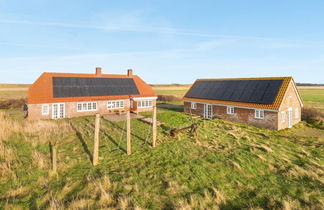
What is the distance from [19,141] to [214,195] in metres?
15.2

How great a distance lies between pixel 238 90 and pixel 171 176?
20.6m

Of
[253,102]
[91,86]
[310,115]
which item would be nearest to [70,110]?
[91,86]

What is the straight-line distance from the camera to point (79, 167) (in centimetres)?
988

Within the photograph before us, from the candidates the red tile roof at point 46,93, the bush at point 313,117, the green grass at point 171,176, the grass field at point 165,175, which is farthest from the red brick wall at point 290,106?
the red tile roof at point 46,93

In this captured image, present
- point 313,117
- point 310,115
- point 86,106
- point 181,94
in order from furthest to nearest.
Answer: point 181,94 → point 86,106 → point 310,115 → point 313,117

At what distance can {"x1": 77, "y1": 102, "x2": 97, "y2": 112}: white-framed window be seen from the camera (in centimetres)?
2675

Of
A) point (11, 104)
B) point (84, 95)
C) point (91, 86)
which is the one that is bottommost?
point (11, 104)

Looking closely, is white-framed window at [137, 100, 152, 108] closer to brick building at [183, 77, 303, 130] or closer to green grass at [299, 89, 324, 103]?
brick building at [183, 77, 303, 130]

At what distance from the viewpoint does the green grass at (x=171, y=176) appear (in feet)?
23.2

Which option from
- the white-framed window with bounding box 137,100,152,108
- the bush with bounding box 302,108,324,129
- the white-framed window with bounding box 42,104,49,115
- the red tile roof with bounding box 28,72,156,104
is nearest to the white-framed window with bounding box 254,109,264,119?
the bush with bounding box 302,108,324,129

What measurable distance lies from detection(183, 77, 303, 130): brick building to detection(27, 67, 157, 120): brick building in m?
10.6

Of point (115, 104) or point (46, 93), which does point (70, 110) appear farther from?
point (115, 104)

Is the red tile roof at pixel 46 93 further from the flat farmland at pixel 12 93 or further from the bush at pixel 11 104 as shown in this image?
the flat farmland at pixel 12 93

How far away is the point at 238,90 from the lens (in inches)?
1002
